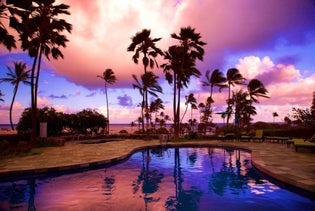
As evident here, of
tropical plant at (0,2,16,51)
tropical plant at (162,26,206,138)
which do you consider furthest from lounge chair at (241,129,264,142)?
tropical plant at (0,2,16,51)

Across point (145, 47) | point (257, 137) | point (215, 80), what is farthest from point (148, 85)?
point (257, 137)

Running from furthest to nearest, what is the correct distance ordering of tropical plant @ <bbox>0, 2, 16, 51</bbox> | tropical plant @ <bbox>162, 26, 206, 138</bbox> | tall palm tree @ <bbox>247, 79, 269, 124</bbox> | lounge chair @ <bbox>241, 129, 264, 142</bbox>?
1. tall palm tree @ <bbox>247, 79, 269, 124</bbox>
2. tropical plant @ <bbox>162, 26, 206, 138</bbox>
3. lounge chair @ <bbox>241, 129, 264, 142</bbox>
4. tropical plant @ <bbox>0, 2, 16, 51</bbox>

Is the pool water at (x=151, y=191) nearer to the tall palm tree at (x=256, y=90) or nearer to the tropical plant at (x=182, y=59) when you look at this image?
the tropical plant at (x=182, y=59)

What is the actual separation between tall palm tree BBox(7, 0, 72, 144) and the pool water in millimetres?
8649

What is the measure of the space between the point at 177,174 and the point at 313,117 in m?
9.43

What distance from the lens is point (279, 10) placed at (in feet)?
34.7

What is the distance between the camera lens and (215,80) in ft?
111

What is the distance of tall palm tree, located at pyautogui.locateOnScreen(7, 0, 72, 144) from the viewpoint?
15500mm

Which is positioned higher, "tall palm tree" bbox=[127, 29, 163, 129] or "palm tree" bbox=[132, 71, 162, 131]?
"tall palm tree" bbox=[127, 29, 163, 129]

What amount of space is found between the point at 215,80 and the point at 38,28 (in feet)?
74.4

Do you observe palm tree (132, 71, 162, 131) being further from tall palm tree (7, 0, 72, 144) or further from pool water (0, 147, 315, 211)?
pool water (0, 147, 315, 211)

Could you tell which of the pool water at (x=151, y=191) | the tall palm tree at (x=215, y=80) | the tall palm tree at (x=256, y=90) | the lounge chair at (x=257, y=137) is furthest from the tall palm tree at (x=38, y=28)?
the tall palm tree at (x=256, y=90)

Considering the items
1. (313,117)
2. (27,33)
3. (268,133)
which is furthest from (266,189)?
(268,133)

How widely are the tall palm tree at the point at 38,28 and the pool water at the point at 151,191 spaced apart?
865cm
